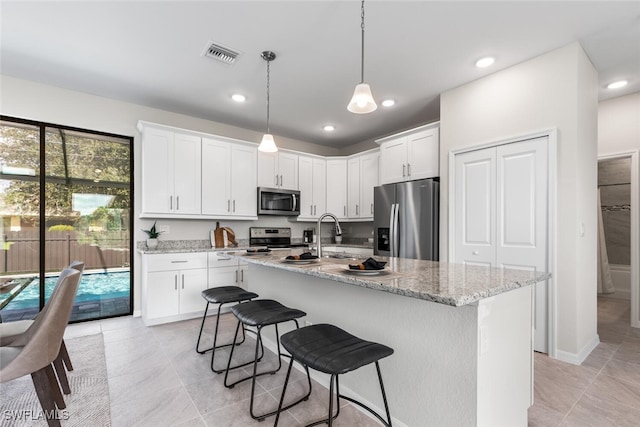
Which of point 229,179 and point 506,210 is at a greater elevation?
point 229,179

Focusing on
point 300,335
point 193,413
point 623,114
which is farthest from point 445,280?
point 623,114

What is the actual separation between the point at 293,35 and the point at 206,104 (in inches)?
74.8

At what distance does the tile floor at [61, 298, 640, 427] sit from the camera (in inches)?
72.0

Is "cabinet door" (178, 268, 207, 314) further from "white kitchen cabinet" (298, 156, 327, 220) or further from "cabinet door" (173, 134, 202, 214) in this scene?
"white kitchen cabinet" (298, 156, 327, 220)

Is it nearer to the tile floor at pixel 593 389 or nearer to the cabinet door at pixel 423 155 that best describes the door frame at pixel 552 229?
the tile floor at pixel 593 389

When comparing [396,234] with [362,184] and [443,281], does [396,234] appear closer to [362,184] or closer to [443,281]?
[362,184]

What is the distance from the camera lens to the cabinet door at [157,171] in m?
3.76

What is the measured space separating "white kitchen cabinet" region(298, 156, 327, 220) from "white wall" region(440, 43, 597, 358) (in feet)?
9.18

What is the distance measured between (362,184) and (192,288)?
3043 mm

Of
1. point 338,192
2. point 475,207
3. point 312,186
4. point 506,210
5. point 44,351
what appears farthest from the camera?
point 338,192

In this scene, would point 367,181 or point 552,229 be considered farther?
point 367,181

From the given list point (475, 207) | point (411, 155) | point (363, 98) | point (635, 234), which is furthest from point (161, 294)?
point (635, 234)

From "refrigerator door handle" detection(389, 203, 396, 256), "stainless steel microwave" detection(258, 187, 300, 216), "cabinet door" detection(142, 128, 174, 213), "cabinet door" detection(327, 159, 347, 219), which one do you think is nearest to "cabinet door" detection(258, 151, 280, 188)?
"stainless steel microwave" detection(258, 187, 300, 216)

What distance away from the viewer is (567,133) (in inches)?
104
